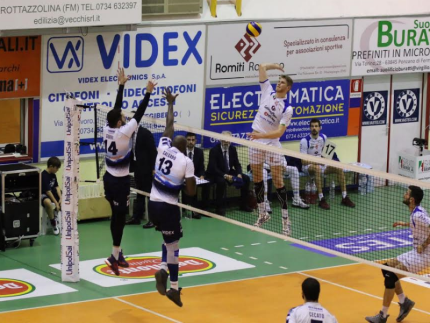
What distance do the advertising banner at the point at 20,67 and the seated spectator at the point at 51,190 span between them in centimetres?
166

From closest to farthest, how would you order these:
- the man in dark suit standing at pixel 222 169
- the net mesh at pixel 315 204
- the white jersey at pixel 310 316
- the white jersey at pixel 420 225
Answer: the white jersey at pixel 310 316, the white jersey at pixel 420 225, the net mesh at pixel 315 204, the man in dark suit standing at pixel 222 169

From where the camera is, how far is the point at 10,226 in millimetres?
21359

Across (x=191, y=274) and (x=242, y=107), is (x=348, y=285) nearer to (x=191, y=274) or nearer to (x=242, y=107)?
(x=191, y=274)

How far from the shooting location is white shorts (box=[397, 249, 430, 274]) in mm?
17000

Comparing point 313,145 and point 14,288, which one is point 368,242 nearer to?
point 313,145

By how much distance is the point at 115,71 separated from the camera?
23828 millimetres

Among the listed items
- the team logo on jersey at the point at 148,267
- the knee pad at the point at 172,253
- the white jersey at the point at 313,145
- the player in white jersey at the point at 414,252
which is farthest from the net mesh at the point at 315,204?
the knee pad at the point at 172,253

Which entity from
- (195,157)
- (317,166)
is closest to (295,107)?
(317,166)

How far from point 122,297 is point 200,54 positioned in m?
8.40

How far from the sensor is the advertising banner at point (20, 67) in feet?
73.0

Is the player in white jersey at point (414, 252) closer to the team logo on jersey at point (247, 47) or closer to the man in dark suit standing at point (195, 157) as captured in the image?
the man in dark suit standing at point (195, 157)

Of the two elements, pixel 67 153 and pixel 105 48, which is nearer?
pixel 67 153

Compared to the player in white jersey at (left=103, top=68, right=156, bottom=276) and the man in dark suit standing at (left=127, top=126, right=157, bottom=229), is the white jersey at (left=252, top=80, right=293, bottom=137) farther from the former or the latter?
the man in dark suit standing at (left=127, top=126, right=157, bottom=229)

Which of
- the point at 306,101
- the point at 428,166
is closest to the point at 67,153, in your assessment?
the point at 306,101
